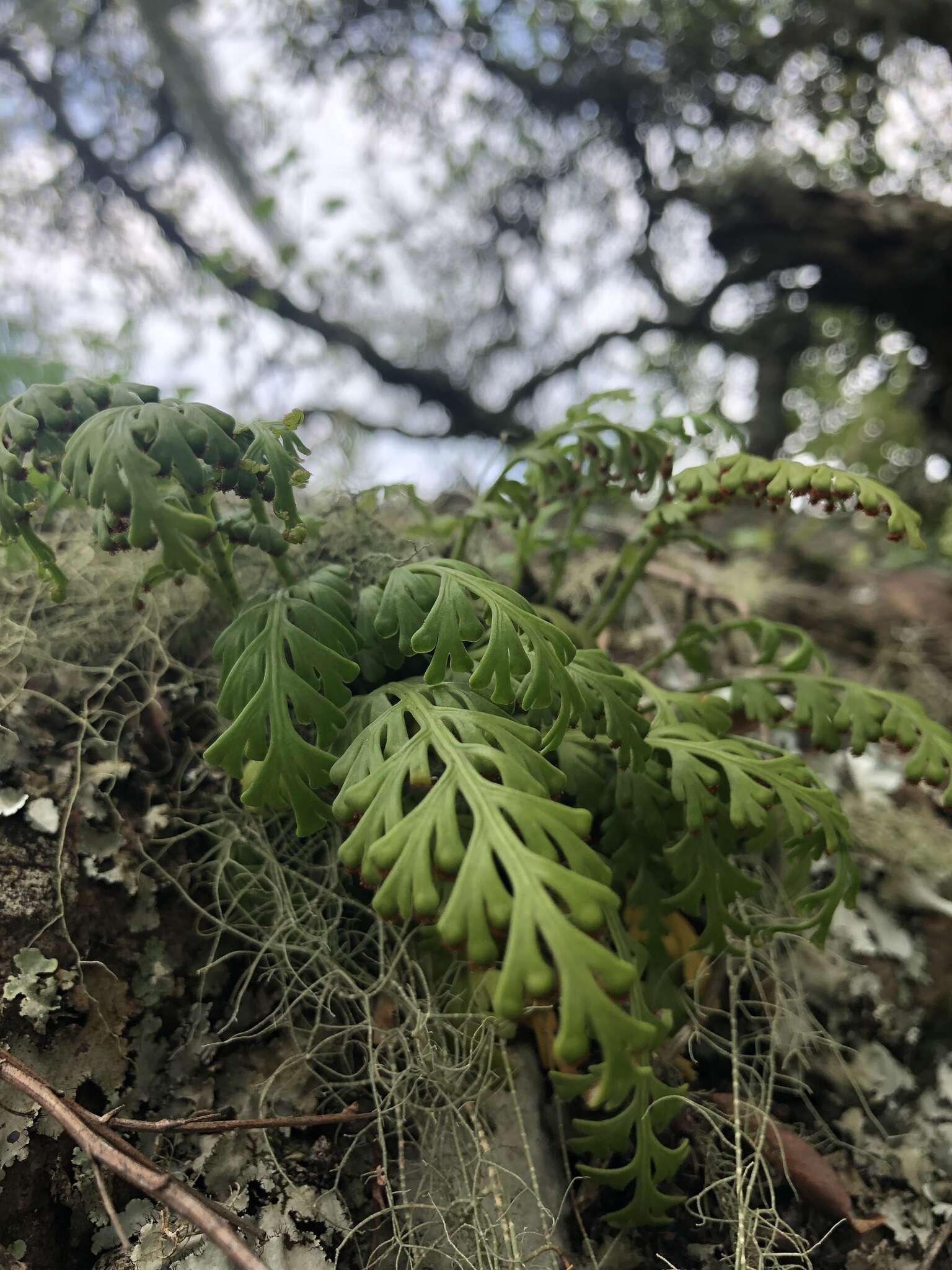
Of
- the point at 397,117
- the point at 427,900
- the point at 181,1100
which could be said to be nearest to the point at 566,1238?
the point at 181,1100

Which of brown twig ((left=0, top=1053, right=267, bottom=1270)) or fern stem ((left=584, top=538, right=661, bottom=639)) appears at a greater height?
fern stem ((left=584, top=538, right=661, bottom=639))

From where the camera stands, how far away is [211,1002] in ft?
3.63

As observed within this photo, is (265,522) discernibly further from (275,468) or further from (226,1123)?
(226,1123)

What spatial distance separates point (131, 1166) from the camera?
29.0 inches

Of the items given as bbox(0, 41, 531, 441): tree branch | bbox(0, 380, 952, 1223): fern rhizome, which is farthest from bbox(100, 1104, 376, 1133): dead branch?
bbox(0, 41, 531, 441): tree branch

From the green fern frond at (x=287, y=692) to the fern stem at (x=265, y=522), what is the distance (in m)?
0.07

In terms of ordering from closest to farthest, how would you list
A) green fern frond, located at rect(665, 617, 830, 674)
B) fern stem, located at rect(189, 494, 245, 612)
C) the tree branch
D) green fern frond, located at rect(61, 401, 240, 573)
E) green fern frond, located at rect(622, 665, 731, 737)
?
green fern frond, located at rect(61, 401, 240, 573) → fern stem, located at rect(189, 494, 245, 612) → green fern frond, located at rect(622, 665, 731, 737) → green fern frond, located at rect(665, 617, 830, 674) → the tree branch

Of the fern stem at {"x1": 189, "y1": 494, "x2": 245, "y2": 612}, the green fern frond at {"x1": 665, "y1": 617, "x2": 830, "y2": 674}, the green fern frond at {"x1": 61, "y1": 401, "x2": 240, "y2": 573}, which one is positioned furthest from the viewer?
the green fern frond at {"x1": 665, "y1": 617, "x2": 830, "y2": 674}

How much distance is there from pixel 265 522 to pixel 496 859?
546 mm

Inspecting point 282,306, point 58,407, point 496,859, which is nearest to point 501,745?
point 496,859

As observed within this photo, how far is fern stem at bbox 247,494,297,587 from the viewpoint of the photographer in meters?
0.98

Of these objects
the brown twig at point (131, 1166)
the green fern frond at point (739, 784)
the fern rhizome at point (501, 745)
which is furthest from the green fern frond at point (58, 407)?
the green fern frond at point (739, 784)

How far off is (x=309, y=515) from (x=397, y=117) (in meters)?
3.49

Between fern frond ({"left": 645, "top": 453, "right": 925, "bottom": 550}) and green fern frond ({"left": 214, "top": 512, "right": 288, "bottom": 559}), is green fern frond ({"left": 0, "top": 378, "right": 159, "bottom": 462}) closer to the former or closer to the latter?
green fern frond ({"left": 214, "top": 512, "right": 288, "bottom": 559})
